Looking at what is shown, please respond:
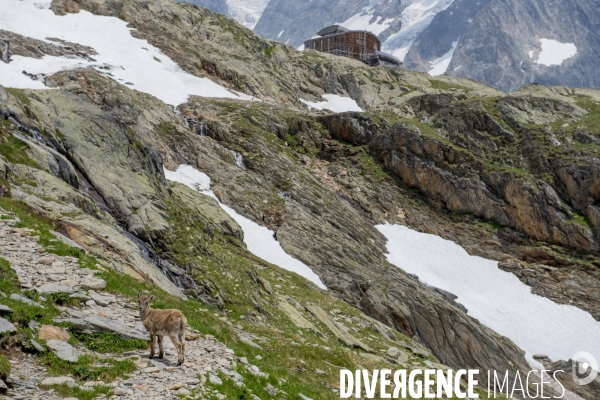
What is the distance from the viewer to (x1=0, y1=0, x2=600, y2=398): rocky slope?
26.7m

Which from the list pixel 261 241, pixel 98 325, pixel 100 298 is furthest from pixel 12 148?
pixel 261 241

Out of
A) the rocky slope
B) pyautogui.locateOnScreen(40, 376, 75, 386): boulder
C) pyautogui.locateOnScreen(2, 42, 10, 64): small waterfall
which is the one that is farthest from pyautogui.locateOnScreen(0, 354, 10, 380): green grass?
pyautogui.locateOnScreen(2, 42, 10, 64): small waterfall

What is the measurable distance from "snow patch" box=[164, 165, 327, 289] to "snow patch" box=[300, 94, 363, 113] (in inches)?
2036

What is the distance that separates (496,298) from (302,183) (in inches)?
1021

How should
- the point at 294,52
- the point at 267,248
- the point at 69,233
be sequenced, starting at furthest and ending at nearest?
the point at 294,52 → the point at 267,248 → the point at 69,233

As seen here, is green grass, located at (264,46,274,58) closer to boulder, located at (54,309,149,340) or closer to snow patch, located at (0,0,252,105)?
snow patch, located at (0,0,252,105)

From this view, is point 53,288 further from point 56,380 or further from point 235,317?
point 235,317

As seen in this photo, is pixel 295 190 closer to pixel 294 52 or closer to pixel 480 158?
pixel 480 158

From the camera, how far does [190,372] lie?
1127cm

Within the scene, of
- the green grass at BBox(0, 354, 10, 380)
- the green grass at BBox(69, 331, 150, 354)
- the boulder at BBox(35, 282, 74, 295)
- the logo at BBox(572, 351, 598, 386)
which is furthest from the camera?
the logo at BBox(572, 351, 598, 386)

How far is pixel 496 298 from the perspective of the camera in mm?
53125

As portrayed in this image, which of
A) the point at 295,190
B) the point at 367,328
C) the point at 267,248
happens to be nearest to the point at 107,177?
the point at 267,248

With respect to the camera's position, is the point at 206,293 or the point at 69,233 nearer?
the point at 69,233

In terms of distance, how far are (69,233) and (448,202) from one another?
56530 millimetres
